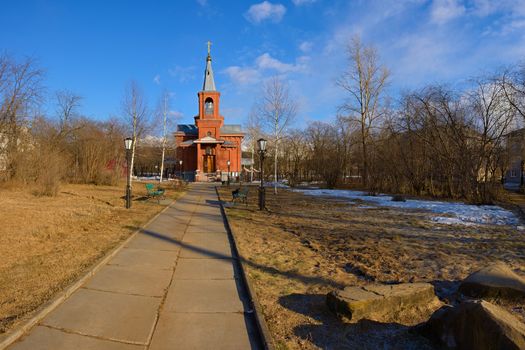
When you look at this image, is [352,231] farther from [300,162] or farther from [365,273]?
[300,162]

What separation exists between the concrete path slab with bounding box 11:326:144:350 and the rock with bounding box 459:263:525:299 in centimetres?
420

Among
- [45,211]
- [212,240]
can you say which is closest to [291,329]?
[212,240]

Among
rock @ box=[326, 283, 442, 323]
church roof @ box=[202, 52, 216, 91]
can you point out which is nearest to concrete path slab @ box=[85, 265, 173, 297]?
rock @ box=[326, 283, 442, 323]

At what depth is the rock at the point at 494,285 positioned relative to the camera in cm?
482

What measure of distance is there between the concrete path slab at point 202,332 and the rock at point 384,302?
1121mm

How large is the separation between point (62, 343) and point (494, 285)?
5096mm

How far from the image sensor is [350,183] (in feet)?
124

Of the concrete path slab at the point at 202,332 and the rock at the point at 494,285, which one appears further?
the rock at the point at 494,285

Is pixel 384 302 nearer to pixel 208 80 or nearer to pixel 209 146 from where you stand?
pixel 209 146

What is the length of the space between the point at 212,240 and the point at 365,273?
13.8 ft

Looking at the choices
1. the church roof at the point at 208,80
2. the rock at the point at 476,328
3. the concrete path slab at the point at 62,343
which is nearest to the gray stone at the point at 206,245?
the concrete path slab at the point at 62,343

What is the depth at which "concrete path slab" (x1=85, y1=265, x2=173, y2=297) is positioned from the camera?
5363mm

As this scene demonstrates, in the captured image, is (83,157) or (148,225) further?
(83,157)

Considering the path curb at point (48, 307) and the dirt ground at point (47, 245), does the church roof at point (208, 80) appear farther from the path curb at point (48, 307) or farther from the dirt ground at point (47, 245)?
the path curb at point (48, 307)
